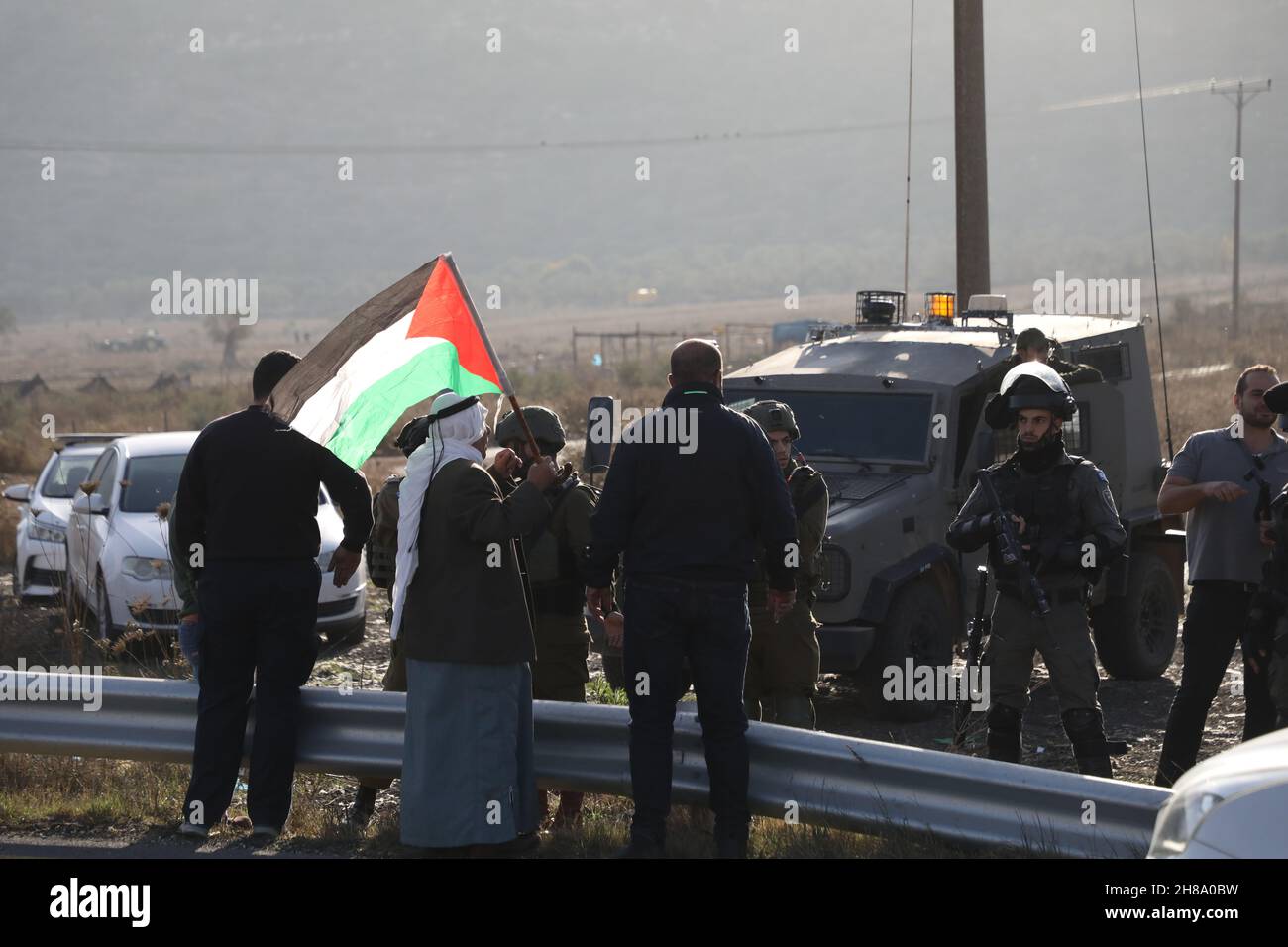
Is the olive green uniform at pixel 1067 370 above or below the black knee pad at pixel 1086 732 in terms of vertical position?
above

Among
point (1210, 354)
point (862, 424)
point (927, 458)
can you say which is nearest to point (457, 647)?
point (927, 458)

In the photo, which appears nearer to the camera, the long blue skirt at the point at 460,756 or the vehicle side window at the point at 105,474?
the long blue skirt at the point at 460,756

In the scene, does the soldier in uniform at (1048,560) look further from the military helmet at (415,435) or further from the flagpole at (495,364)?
the military helmet at (415,435)

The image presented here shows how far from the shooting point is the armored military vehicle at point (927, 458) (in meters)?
8.59

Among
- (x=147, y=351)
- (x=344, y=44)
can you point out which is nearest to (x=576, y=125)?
(x=344, y=44)

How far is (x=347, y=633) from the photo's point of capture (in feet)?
38.4

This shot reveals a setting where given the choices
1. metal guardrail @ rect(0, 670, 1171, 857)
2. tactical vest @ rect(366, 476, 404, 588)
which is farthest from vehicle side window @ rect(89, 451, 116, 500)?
tactical vest @ rect(366, 476, 404, 588)

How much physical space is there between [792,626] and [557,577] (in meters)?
1.13

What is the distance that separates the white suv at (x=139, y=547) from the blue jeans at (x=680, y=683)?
16.5ft

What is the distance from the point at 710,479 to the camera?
5746 mm

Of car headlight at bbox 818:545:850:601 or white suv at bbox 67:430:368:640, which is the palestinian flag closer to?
car headlight at bbox 818:545:850:601

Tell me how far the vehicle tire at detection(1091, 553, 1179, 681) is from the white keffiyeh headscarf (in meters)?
5.57

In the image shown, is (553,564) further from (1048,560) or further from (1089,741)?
(1089,741)

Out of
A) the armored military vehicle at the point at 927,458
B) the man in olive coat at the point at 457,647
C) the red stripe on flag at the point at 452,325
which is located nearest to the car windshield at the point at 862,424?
the armored military vehicle at the point at 927,458
